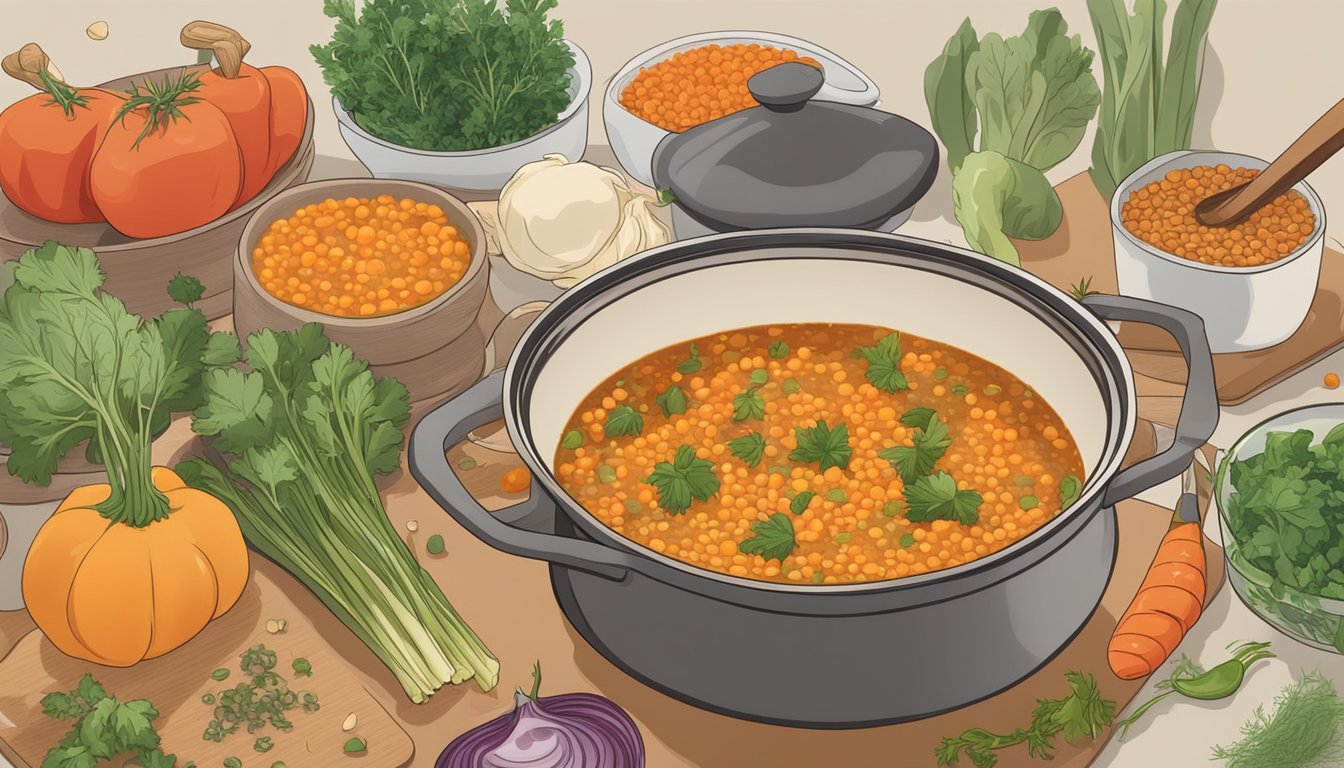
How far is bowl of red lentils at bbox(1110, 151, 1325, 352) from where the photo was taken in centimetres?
319

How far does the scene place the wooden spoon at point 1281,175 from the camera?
3104 mm

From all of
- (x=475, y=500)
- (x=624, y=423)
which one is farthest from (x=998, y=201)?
(x=475, y=500)

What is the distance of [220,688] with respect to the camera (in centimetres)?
273

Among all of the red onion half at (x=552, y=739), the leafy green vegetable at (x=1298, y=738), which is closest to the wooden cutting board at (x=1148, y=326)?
the leafy green vegetable at (x=1298, y=738)

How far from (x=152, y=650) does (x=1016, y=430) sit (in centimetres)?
139

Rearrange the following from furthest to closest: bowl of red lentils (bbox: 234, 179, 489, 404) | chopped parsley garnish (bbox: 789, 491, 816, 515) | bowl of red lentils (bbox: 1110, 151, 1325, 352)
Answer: bowl of red lentils (bbox: 1110, 151, 1325, 352)
bowl of red lentils (bbox: 234, 179, 489, 404)
chopped parsley garnish (bbox: 789, 491, 816, 515)

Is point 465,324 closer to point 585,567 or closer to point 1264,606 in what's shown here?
point 585,567

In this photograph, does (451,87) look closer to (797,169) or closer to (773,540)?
(797,169)

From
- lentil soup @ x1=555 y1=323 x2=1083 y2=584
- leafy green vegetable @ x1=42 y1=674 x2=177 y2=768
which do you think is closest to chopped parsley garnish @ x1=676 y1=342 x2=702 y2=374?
lentil soup @ x1=555 y1=323 x2=1083 y2=584

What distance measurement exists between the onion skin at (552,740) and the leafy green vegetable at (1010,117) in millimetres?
1339

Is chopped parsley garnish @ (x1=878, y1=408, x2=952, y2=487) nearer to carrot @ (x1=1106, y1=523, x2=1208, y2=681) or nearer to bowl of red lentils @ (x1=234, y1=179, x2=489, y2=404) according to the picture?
carrot @ (x1=1106, y1=523, x2=1208, y2=681)

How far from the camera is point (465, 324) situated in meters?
3.17

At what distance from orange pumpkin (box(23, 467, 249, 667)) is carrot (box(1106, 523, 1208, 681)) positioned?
1387mm

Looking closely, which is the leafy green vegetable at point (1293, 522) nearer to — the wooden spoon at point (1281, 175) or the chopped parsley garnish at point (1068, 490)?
the chopped parsley garnish at point (1068, 490)
